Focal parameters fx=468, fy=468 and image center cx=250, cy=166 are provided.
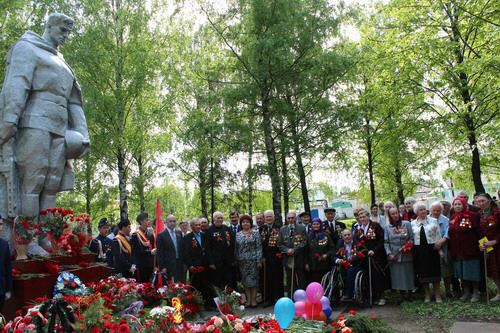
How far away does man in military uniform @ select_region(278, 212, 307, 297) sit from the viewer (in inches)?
357

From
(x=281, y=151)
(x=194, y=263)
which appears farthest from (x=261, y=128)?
(x=194, y=263)

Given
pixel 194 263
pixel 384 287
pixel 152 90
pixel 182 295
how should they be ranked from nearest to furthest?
pixel 182 295, pixel 384 287, pixel 194 263, pixel 152 90

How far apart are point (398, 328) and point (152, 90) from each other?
14858mm

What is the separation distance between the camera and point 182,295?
6.12 m

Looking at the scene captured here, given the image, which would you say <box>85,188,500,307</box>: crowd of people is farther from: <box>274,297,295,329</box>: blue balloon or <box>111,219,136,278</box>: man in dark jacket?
<box>274,297,295,329</box>: blue balloon

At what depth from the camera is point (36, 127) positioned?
6.25m

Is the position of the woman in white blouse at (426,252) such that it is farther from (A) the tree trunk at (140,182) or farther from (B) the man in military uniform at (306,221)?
(A) the tree trunk at (140,182)

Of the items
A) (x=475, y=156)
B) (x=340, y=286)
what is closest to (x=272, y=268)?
(x=340, y=286)

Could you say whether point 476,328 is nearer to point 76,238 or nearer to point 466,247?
point 466,247

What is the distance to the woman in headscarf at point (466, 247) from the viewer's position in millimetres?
7824

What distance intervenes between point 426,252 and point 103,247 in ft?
20.7

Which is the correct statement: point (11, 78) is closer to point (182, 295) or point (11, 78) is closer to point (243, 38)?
point (182, 295)

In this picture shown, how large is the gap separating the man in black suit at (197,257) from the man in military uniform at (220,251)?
159 mm

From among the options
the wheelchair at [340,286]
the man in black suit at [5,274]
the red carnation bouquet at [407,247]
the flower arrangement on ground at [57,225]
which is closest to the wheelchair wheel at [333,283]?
the wheelchair at [340,286]
